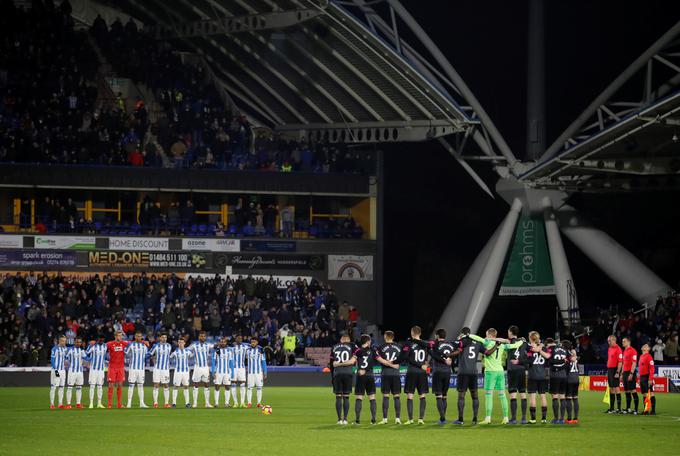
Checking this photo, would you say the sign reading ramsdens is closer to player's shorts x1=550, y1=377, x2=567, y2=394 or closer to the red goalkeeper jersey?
the red goalkeeper jersey

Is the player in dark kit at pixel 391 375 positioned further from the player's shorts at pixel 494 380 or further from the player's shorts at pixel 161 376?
the player's shorts at pixel 161 376

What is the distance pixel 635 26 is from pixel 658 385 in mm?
18610

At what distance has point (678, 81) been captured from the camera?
1921 inches

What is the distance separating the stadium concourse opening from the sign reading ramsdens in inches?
4.2

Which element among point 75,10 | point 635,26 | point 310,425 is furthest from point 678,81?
point 75,10

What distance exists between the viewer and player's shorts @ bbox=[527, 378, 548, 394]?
2875cm

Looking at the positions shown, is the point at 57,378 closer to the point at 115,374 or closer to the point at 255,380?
the point at 115,374

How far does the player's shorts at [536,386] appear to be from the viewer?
28750 mm

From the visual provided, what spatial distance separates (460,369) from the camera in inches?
1127

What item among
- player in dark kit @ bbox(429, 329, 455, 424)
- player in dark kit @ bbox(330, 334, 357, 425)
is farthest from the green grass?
player in dark kit @ bbox(330, 334, 357, 425)

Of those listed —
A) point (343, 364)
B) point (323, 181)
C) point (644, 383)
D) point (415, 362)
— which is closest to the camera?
point (343, 364)

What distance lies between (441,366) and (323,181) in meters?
32.4

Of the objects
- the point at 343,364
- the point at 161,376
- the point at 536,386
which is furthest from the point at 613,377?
the point at 161,376

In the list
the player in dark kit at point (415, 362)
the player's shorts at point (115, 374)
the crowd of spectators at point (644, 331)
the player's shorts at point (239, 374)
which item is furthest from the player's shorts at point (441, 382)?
the crowd of spectators at point (644, 331)
